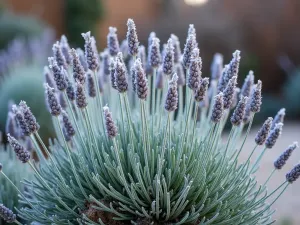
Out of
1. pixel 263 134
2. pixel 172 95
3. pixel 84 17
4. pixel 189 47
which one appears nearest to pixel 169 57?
pixel 189 47

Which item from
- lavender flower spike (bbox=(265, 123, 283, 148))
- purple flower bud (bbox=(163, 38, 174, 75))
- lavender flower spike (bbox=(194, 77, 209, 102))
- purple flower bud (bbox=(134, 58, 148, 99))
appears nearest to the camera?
purple flower bud (bbox=(134, 58, 148, 99))

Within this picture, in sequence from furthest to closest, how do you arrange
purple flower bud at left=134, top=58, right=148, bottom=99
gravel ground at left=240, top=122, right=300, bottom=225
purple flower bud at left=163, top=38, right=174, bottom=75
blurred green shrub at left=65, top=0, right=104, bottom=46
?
blurred green shrub at left=65, top=0, right=104, bottom=46 → gravel ground at left=240, top=122, right=300, bottom=225 → purple flower bud at left=163, top=38, right=174, bottom=75 → purple flower bud at left=134, top=58, right=148, bottom=99

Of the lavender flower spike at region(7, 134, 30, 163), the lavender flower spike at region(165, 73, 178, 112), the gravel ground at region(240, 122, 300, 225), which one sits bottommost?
the lavender flower spike at region(7, 134, 30, 163)

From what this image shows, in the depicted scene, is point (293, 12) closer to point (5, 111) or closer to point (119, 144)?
point (5, 111)

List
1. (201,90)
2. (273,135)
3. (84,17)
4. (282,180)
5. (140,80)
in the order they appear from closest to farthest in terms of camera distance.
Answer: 1. (140,80)
2. (201,90)
3. (273,135)
4. (282,180)
5. (84,17)

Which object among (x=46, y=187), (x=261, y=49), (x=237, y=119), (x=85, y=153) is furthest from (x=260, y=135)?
(x=261, y=49)

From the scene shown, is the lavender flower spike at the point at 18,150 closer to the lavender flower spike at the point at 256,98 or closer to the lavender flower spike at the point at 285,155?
the lavender flower spike at the point at 256,98

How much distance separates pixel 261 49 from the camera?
53.4 ft

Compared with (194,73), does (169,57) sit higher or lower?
higher

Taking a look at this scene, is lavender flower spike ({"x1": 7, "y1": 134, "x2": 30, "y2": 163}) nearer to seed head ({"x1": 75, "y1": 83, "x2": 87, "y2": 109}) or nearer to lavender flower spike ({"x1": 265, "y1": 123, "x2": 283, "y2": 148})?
seed head ({"x1": 75, "y1": 83, "x2": 87, "y2": 109})

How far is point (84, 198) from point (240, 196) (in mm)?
628

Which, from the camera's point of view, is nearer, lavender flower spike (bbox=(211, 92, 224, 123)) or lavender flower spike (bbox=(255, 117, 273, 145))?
lavender flower spike (bbox=(211, 92, 224, 123))

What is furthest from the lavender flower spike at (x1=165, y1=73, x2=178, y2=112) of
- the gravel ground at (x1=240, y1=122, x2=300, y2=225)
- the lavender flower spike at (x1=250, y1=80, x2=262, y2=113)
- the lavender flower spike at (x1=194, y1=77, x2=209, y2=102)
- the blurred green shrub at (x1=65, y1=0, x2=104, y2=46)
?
the blurred green shrub at (x1=65, y1=0, x2=104, y2=46)

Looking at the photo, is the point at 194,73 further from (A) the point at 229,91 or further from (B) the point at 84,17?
(B) the point at 84,17
